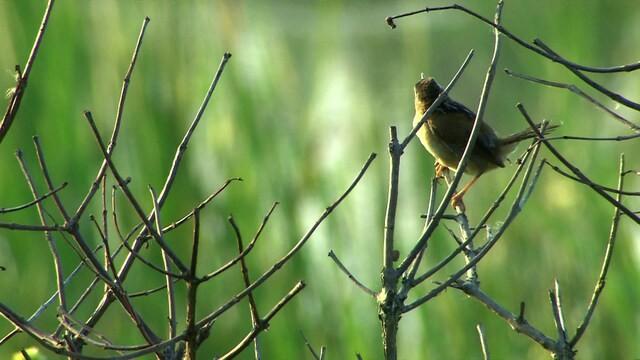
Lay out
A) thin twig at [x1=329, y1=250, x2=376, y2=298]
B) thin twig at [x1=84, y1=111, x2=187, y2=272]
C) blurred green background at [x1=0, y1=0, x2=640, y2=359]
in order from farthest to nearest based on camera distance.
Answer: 1. blurred green background at [x1=0, y1=0, x2=640, y2=359]
2. thin twig at [x1=329, y1=250, x2=376, y2=298]
3. thin twig at [x1=84, y1=111, x2=187, y2=272]

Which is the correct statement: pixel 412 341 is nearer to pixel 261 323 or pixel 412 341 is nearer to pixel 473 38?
pixel 261 323

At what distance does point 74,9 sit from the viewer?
346cm

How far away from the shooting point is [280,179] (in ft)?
11.4

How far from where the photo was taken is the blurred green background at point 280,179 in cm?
335

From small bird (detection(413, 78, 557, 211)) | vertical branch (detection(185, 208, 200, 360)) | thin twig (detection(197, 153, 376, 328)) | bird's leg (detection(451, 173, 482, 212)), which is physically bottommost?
vertical branch (detection(185, 208, 200, 360))

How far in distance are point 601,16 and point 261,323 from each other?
10.8ft

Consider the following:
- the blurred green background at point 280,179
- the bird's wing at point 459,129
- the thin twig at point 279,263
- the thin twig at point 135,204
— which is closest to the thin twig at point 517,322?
the thin twig at point 279,263

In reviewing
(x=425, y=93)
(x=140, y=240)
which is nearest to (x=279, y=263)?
(x=140, y=240)

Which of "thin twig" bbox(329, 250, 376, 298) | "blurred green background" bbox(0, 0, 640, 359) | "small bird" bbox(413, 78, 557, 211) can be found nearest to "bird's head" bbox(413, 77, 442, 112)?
"small bird" bbox(413, 78, 557, 211)

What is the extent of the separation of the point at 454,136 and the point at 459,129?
0.16ft

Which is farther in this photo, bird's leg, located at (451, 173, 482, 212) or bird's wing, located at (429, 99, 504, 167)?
bird's wing, located at (429, 99, 504, 167)

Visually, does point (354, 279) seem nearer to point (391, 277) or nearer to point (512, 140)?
point (391, 277)

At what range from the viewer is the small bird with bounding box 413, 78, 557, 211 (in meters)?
2.60

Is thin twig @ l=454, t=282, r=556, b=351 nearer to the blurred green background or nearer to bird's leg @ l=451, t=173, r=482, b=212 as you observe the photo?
bird's leg @ l=451, t=173, r=482, b=212
